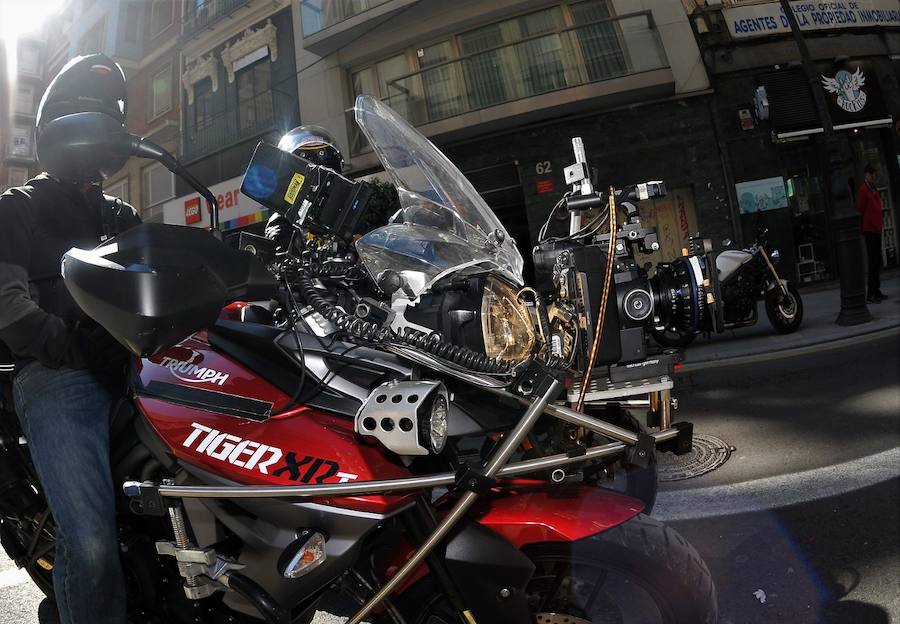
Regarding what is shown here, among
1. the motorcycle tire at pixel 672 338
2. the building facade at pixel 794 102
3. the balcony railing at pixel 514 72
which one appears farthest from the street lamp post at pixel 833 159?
the motorcycle tire at pixel 672 338

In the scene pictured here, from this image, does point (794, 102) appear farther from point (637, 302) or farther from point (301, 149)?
point (301, 149)

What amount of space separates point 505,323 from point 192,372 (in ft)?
2.59

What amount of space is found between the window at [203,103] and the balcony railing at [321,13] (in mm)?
299

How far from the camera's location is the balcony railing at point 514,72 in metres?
1.63

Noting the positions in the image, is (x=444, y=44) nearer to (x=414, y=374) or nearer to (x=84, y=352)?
(x=414, y=374)

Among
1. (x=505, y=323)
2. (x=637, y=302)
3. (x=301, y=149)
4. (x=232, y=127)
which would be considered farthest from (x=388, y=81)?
(x=637, y=302)

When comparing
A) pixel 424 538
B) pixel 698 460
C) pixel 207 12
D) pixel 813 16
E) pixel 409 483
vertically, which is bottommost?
pixel 698 460

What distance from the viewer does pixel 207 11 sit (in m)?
1.56

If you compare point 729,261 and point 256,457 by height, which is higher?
point 729,261

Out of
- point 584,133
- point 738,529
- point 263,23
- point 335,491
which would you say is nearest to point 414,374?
point 335,491

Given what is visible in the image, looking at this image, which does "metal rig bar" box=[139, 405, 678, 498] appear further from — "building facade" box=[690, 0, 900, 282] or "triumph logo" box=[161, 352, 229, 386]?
"building facade" box=[690, 0, 900, 282]

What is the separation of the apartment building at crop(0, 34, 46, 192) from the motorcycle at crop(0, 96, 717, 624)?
20.5 inches

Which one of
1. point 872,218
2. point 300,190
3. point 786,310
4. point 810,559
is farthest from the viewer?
point 786,310

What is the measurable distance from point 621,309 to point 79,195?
1631mm
